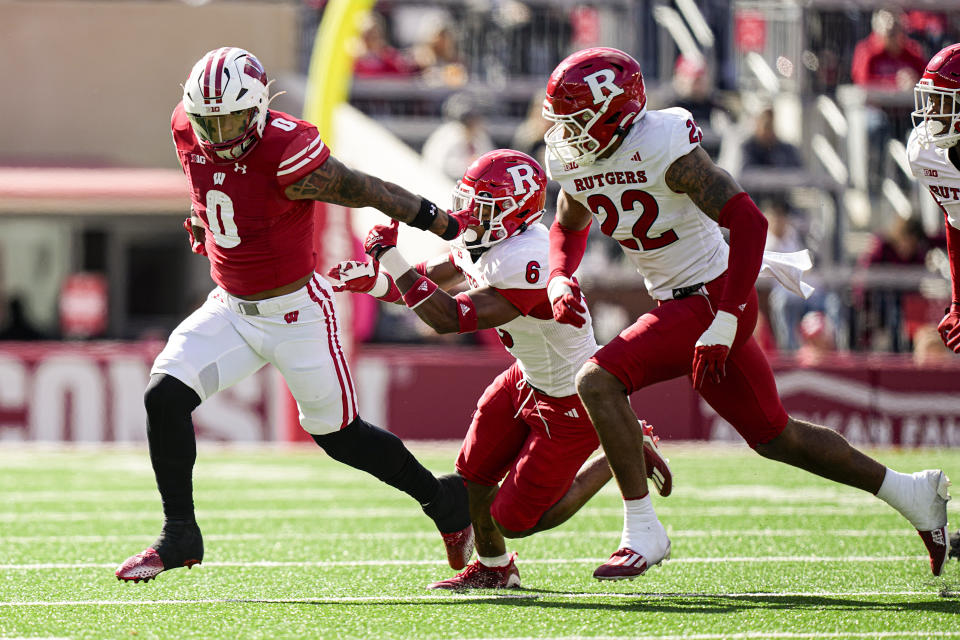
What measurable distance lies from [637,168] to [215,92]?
139 centimetres

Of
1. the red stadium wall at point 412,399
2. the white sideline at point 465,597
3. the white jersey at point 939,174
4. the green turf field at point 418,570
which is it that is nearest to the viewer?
the green turf field at point 418,570

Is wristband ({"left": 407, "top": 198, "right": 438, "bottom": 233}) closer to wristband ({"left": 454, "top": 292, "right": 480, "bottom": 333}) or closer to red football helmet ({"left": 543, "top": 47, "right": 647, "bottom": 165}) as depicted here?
wristband ({"left": 454, "top": 292, "right": 480, "bottom": 333})

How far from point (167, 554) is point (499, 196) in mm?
1607

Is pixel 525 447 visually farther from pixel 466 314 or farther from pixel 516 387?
pixel 466 314

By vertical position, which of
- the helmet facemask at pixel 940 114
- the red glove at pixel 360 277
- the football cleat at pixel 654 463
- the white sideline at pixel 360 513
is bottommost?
the white sideline at pixel 360 513

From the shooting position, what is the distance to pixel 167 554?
447 cm

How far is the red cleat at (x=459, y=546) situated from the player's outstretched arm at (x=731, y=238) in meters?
0.96

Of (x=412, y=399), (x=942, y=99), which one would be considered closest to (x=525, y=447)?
(x=942, y=99)

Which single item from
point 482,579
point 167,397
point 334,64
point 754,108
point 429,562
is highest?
point 334,64

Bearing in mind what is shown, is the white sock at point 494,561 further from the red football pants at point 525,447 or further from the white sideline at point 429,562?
the white sideline at point 429,562

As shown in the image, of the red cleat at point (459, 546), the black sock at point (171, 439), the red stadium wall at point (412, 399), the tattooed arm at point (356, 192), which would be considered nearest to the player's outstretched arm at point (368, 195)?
the tattooed arm at point (356, 192)

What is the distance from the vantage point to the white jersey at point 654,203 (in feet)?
15.5

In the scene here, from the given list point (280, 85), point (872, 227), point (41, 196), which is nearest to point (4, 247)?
point (41, 196)

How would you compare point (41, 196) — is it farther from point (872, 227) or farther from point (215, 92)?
A: point (215, 92)
